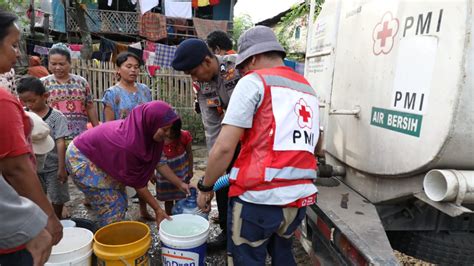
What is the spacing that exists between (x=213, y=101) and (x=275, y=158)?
119 cm

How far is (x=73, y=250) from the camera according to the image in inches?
73.5

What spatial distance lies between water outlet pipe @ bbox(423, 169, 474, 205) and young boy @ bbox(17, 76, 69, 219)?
2923 mm

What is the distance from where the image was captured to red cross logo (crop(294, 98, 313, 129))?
1676 millimetres

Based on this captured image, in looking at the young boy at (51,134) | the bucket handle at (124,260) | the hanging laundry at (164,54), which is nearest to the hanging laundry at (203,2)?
the hanging laundry at (164,54)

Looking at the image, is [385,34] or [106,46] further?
[106,46]

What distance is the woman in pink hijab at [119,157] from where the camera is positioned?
2.18m

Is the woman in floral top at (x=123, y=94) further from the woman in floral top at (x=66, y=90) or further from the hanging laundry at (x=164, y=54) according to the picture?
the hanging laundry at (x=164, y=54)

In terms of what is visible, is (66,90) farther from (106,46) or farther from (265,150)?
(106,46)

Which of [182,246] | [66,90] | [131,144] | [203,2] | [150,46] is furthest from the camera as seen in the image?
[203,2]

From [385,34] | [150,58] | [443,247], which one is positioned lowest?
[443,247]

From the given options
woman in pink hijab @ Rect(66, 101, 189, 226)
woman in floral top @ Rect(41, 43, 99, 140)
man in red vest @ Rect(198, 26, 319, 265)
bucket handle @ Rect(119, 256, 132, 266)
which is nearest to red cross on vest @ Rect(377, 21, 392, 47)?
man in red vest @ Rect(198, 26, 319, 265)

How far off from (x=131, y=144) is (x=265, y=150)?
102cm

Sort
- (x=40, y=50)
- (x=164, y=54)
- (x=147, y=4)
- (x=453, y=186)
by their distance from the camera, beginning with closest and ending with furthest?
(x=453, y=186)
(x=164, y=54)
(x=40, y=50)
(x=147, y=4)

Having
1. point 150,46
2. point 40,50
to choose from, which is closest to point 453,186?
point 150,46
